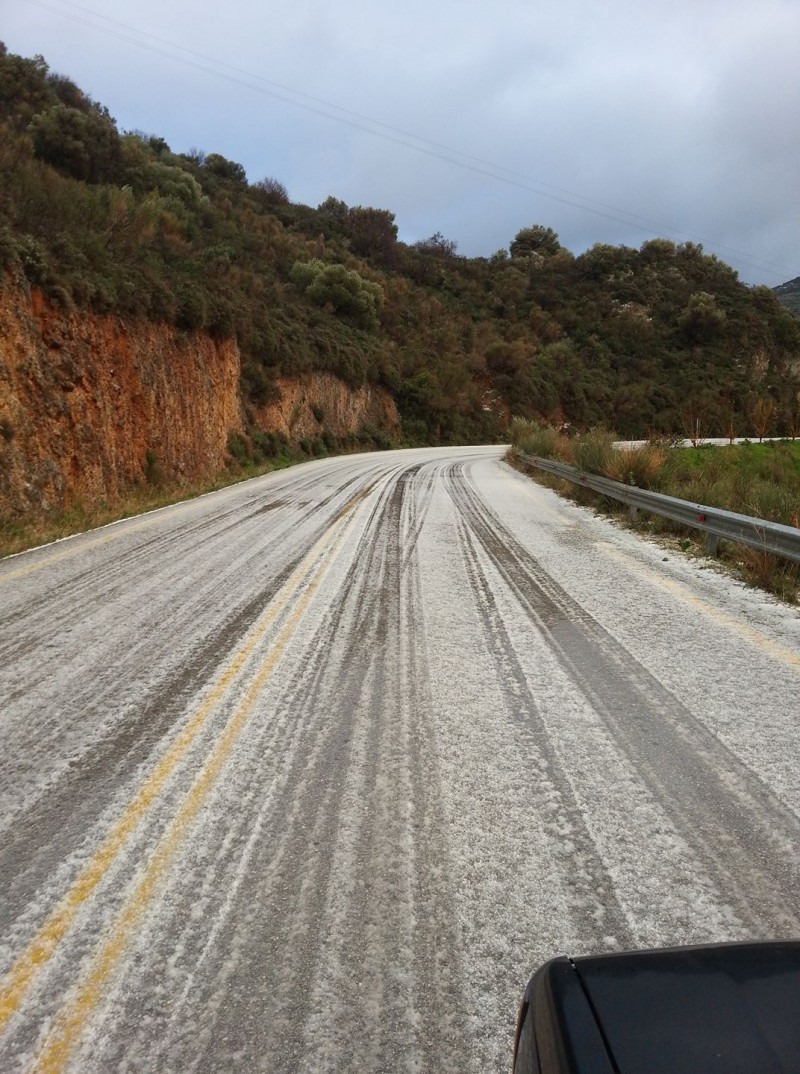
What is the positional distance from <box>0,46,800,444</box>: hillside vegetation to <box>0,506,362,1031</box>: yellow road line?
12441mm

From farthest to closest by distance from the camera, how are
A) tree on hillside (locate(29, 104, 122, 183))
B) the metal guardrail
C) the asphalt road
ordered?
tree on hillside (locate(29, 104, 122, 183)), the metal guardrail, the asphalt road

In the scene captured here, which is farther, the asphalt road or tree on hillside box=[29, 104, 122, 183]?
tree on hillside box=[29, 104, 122, 183]

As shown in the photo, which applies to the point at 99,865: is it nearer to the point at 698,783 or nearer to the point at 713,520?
the point at 698,783

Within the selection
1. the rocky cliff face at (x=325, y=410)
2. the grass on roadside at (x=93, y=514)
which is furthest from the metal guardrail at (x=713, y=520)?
the rocky cliff face at (x=325, y=410)

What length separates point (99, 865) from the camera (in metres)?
2.55

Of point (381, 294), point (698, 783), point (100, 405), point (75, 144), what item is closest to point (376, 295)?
point (381, 294)

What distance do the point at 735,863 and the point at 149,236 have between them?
75.3 ft

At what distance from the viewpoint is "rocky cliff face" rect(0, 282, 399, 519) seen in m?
12.4

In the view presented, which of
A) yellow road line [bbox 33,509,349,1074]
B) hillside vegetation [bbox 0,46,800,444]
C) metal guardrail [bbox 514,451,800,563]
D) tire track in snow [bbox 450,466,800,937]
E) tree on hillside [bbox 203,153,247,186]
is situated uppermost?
tree on hillside [bbox 203,153,247,186]

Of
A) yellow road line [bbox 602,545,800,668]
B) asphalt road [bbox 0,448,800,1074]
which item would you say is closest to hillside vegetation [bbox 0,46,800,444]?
yellow road line [bbox 602,545,800,668]

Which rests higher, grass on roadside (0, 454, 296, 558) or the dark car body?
grass on roadside (0, 454, 296, 558)

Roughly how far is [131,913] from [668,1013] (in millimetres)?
1868

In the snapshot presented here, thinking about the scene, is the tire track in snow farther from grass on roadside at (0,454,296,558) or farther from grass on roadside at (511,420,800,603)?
grass on roadside at (0,454,296,558)

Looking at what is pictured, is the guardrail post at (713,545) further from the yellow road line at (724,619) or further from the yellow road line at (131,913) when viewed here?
the yellow road line at (131,913)
